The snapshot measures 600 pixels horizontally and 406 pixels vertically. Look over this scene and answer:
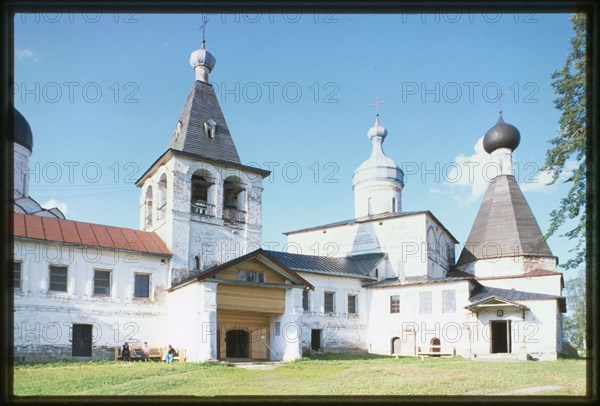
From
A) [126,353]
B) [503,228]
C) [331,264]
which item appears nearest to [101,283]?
[126,353]

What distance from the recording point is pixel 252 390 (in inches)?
480

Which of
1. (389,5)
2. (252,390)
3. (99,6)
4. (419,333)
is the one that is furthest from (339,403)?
(419,333)

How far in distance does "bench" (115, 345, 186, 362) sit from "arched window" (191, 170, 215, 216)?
5478 millimetres

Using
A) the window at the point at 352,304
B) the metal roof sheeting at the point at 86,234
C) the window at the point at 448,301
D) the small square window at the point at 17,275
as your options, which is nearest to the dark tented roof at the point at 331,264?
the window at the point at 352,304

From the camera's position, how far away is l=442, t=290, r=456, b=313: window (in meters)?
26.5

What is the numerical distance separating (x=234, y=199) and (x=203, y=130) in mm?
3093

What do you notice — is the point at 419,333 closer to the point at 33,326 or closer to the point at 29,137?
the point at 33,326

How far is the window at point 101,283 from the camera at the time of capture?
20500 mm

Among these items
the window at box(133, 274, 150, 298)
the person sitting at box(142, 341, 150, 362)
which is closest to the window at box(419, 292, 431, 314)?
the window at box(133, 274, 150, 298)

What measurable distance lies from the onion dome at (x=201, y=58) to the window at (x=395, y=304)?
44.2 feet

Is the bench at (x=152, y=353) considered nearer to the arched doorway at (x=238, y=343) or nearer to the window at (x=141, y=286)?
the window at (x=141, y=286)

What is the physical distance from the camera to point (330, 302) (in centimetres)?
2750

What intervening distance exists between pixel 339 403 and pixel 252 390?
7.05 m

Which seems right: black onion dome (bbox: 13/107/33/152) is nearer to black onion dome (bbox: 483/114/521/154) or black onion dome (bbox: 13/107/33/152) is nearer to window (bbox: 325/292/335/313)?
window (bbox: 325/292/335/313)
